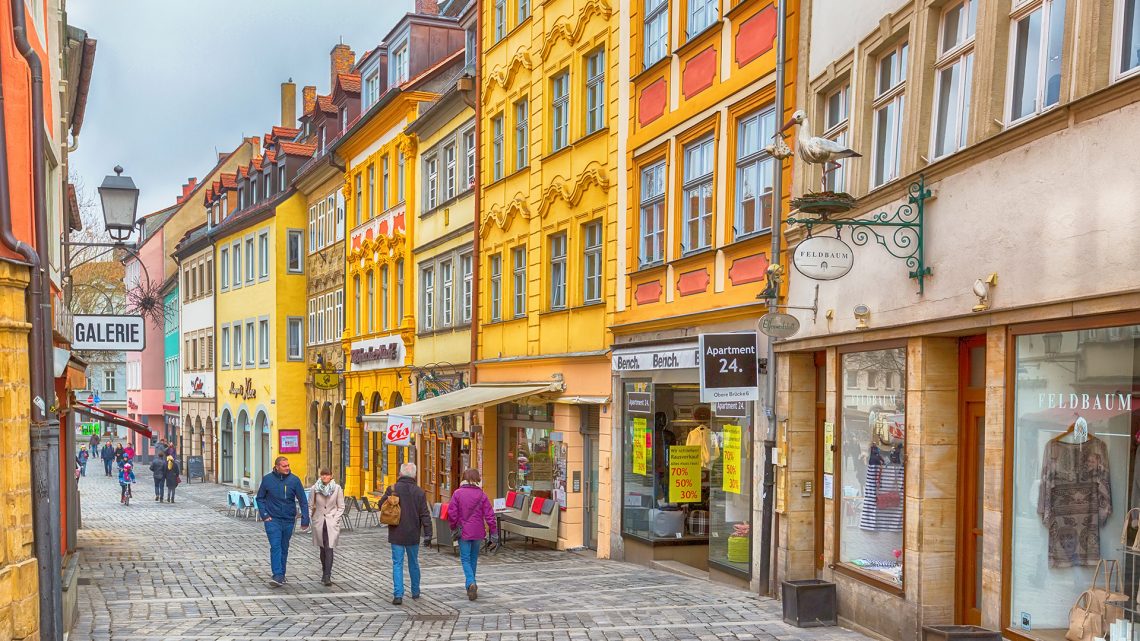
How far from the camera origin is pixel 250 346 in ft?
159

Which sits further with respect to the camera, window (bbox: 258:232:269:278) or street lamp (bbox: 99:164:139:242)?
window (bbox: 258:232:269:278)

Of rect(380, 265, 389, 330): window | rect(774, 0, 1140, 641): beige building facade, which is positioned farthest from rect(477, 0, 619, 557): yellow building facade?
rect(380, 265, 389, 330): window

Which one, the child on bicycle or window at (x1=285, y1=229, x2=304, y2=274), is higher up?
window at (x1=285, y1=229, x2=304, y2=274)

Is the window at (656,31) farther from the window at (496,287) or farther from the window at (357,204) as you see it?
the window at (357,204)

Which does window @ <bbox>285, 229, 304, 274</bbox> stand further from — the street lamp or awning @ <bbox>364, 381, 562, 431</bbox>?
the street lamp

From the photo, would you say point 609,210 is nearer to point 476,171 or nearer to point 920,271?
point 476,171

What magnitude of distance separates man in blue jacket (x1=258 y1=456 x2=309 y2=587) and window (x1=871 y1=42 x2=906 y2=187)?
26.5ft

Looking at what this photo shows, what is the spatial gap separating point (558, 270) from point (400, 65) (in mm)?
14559

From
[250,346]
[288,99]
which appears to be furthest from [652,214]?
[288,99]

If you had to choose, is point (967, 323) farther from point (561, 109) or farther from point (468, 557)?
point (561, 109)

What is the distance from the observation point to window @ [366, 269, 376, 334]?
119 feet

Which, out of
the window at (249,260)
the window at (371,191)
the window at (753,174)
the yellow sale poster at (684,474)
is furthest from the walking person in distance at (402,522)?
the window at (249,260)

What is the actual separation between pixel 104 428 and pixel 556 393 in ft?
253

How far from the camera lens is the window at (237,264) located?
5012cm
